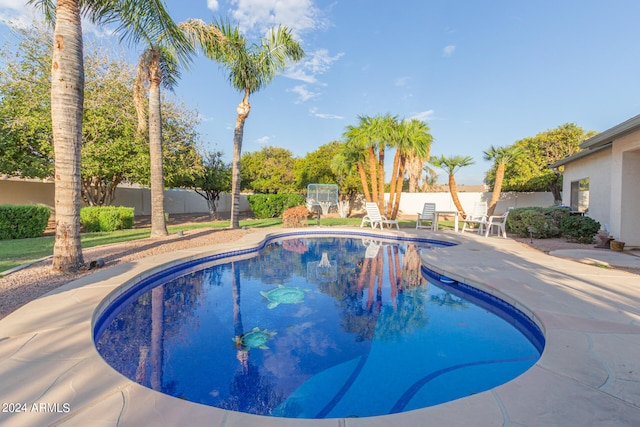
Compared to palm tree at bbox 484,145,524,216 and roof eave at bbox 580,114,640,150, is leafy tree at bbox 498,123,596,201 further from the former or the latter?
roof eave at bbox 580,114,640,150

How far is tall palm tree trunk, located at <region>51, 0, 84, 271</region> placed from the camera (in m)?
4.54

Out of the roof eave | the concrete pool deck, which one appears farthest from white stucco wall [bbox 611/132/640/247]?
the concrete pool deck

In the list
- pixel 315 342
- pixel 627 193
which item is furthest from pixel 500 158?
pixel 315 342

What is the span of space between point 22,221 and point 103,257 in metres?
5.40

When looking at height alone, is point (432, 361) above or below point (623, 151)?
below

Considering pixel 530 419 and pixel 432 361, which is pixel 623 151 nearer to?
pixel 432 361

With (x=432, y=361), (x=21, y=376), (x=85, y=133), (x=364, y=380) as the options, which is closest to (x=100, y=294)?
(x=21, y=376)

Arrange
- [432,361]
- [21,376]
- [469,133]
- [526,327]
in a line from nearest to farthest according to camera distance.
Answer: [21,376], [432,361], [526,327], [469,133]

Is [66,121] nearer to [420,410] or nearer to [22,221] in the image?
[420,410]

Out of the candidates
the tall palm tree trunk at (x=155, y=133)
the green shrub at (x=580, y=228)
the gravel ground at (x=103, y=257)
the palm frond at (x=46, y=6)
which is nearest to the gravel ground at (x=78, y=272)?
the gravel ground at (x=103, y=257)

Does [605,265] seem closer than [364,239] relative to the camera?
Yes

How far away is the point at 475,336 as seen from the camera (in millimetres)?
3555

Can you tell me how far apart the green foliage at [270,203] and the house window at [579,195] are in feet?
46.3

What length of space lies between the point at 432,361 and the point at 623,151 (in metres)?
7.59
